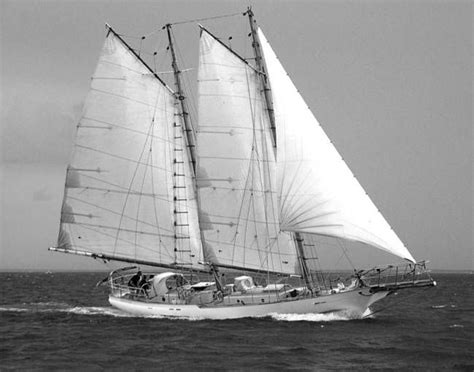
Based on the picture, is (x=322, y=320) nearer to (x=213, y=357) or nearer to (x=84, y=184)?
(x=213, y=357)

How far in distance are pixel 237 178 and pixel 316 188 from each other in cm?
662

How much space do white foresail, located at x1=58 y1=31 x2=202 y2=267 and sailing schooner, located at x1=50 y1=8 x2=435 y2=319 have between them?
7 cm

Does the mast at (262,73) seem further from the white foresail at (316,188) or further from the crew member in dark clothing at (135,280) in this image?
the crew member in dark clothing at (135,280)

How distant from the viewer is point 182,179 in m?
50.3

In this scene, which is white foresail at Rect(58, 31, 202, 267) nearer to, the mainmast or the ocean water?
the mainmast

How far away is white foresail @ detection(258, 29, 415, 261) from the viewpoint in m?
39.5

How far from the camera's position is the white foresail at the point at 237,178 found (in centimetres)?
4541

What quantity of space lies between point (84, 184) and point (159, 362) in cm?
2129

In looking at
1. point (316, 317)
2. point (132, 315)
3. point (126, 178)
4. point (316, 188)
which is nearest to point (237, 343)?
point (316, 317)

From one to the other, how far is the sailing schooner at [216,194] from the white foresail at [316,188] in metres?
0.07

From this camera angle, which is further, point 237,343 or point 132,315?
point 132,315

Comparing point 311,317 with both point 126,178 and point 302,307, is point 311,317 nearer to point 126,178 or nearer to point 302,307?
point 302,307

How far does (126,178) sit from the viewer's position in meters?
48.8

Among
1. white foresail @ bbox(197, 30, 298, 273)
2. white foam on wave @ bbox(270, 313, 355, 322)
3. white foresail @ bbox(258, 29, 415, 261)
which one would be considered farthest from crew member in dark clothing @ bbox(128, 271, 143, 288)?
white foresail @ bbox(258, 29, 415, 261)
